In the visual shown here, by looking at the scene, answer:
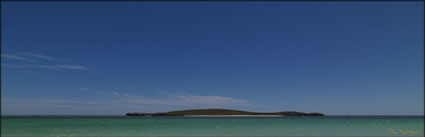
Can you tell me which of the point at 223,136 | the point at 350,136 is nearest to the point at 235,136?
the point at 223,136

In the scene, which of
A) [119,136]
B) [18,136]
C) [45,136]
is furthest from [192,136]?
[18,136]

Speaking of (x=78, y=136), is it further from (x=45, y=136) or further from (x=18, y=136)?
(x=18, y=136)

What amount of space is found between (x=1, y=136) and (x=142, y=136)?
17400 millimetres

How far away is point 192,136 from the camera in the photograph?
32.2m

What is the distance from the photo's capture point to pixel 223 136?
3175 cm

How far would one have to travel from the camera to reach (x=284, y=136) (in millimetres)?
31609

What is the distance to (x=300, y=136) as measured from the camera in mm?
31531

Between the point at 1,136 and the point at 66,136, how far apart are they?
25.3 ft

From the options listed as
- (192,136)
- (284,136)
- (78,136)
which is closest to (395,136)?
(284,136)

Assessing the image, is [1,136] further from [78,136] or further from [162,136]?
[162,136]

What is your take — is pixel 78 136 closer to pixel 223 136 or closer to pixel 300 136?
pixel 223 136

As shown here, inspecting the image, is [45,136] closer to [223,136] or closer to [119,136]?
[119,136]

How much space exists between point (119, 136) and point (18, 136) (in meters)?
13.0

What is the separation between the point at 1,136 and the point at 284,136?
35190 mm
